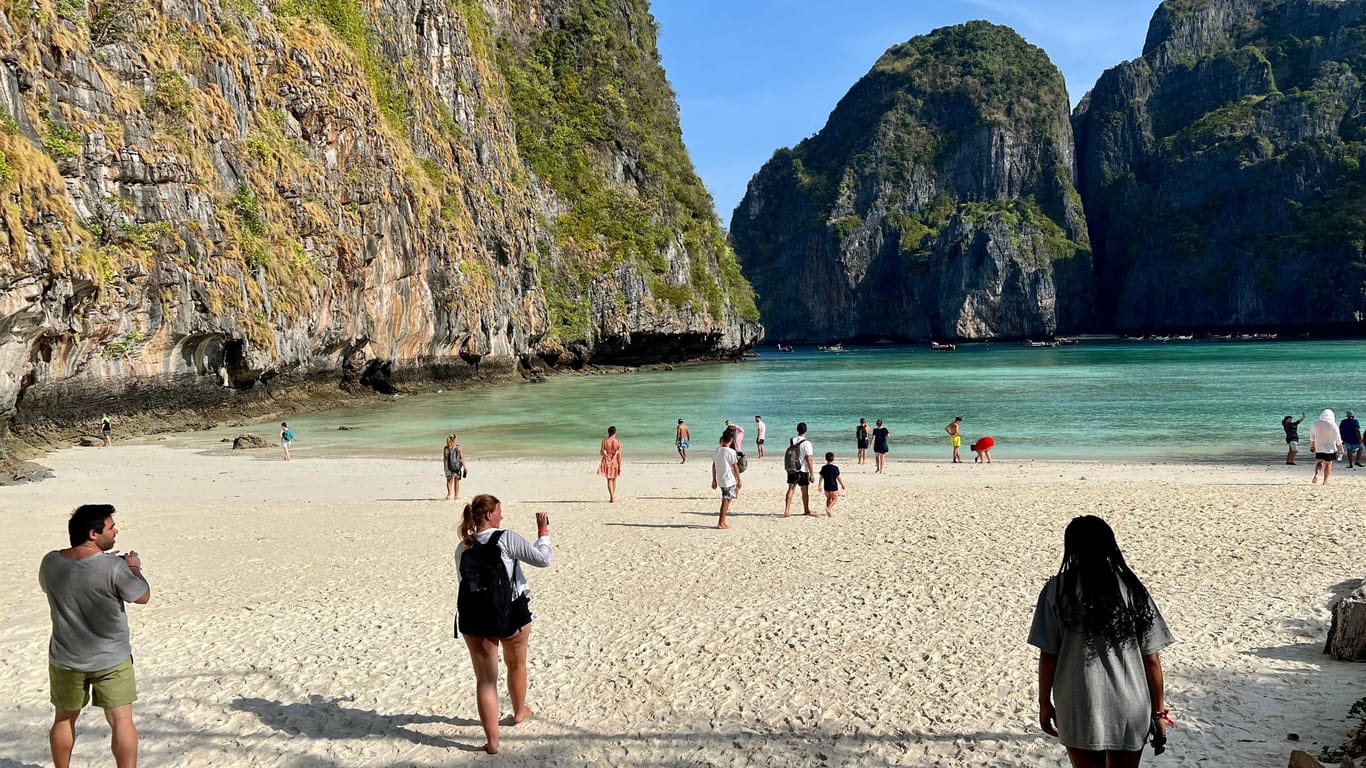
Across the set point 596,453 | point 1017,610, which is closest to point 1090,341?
point 596,453

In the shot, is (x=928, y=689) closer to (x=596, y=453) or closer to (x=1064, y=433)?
(x=596, y=453)

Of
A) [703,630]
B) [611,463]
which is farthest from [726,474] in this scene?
[703,630]

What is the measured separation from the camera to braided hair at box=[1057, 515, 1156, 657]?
10.9ft

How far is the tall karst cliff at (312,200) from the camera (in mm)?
25312

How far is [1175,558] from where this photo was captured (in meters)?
9.86

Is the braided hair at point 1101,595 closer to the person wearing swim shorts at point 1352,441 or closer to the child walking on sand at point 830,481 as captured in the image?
the child walking on sand at point 830,481

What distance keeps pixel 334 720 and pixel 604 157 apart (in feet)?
276

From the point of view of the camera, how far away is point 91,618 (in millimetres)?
4383

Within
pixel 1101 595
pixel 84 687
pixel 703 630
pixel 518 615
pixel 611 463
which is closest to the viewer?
pixel 1101 595

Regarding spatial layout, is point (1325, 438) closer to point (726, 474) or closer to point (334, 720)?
point (726, 474)

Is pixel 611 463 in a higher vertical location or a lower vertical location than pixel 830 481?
higher

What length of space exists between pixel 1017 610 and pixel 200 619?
327 inches

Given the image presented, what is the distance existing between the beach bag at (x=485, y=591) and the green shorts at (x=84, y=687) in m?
1.95

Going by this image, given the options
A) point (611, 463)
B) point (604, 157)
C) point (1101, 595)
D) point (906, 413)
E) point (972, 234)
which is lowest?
point (906, 413)
